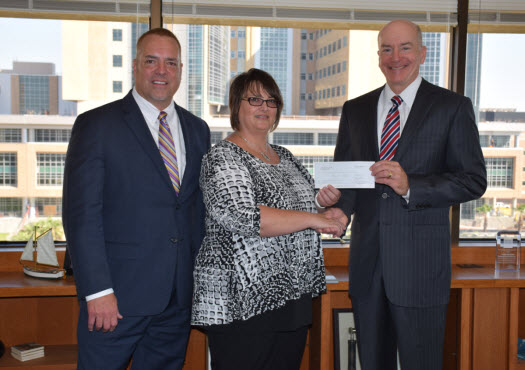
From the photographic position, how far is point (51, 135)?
3236 mm

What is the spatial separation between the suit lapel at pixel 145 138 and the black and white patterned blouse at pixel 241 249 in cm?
15

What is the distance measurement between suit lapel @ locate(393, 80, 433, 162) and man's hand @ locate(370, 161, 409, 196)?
0.37ft

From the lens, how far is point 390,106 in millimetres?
2088

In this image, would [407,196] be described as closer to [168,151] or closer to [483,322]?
[168,151]

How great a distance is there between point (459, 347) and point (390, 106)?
5.15ft

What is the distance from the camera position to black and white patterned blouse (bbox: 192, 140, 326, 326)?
1.76m

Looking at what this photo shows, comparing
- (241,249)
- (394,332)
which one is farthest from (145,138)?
(394,332)

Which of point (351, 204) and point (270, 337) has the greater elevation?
point (351, 204)

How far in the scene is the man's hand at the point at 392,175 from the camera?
1.85m

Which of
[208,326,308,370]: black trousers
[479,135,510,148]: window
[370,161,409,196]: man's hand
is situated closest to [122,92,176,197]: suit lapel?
[208,326,308,370]: black trousers

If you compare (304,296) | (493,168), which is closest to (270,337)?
(304,296)

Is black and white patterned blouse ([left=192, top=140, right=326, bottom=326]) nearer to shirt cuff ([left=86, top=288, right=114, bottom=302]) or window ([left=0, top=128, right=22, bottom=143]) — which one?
shirt cuff ([left=86, top=288, right=114, bottom=302])

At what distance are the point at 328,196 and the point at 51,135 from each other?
6.69ft

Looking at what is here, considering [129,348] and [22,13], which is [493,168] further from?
[22,13]
